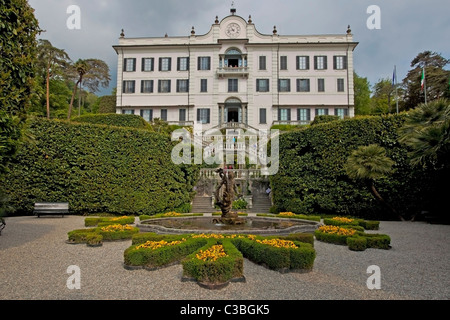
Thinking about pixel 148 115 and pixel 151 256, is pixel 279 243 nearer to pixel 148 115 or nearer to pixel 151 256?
pixel 151 256

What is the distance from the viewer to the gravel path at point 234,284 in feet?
15.6

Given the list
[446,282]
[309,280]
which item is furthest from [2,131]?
[446,282]

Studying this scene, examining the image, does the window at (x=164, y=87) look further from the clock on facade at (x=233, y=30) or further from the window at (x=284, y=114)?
the window at (x=284, y=114)

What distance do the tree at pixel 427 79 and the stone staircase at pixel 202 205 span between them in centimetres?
2238

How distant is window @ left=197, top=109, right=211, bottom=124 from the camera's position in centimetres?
3788

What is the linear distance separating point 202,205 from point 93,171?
757 centimetres

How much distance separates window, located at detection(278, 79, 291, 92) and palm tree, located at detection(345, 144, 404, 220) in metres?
24.7

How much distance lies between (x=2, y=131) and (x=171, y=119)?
32179mm

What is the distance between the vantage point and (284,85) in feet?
124

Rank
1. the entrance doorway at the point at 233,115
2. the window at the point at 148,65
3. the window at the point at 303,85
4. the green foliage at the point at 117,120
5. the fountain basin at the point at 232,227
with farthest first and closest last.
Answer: the entrance doorway at the point at 233,115 < the window at the point at 148,65 < the window at the point at 303,85 < the green foliage at the point at 117,120 < the fountain basin at the point at 232,227

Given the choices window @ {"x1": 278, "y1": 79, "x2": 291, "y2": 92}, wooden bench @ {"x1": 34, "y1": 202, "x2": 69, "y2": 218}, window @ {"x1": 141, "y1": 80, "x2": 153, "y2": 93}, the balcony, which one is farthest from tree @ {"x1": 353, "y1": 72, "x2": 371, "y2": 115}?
wooden bench @ {"x1": 34, "y1": 202, "x2": 69, "y2": 218}

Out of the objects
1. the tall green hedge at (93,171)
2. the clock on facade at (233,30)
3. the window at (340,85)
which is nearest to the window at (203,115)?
the clock on facade at (233,30)

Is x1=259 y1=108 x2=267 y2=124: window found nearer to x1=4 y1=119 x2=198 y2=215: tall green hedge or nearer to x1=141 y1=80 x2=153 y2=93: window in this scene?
x1=141 y1=80 x2=153 y2=93: window

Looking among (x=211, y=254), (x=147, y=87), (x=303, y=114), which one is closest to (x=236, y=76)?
(x=303, y=114)
